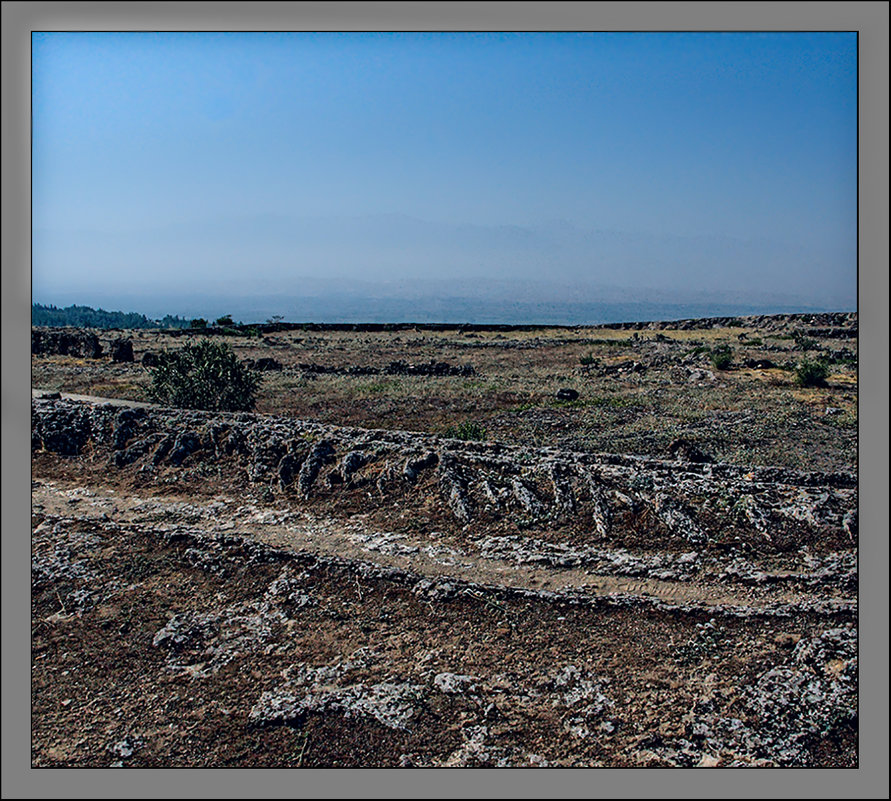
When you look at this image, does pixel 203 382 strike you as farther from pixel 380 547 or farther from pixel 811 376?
pixel 811 376

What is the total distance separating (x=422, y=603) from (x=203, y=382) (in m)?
12.3

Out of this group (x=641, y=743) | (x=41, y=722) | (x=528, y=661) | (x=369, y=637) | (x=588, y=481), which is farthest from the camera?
(x=588, y=481)

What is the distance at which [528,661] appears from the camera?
19.1 feet

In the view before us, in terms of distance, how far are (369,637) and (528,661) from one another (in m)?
1.52

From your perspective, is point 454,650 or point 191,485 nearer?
point 454,650

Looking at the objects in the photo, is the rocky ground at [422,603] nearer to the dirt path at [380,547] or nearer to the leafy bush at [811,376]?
the dirt path at [380,547]

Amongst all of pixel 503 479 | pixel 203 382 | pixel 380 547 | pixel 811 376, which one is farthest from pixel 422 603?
pixel 811 376

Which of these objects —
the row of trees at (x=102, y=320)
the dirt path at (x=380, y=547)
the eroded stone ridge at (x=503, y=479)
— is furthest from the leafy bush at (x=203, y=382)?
the row of trees at (x=102, y=320)

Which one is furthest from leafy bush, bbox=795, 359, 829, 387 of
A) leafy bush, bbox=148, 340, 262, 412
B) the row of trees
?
the row of trees

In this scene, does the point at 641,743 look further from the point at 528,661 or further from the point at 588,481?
the point at 588,481

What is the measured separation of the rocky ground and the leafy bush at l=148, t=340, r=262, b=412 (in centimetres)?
481

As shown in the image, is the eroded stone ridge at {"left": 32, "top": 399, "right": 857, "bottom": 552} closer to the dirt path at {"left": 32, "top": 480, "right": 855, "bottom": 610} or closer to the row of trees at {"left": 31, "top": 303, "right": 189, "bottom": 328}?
the dirt path at {"left": 32, "top": 480, "right": 855, "bottom": 610}

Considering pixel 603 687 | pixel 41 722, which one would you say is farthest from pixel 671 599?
pixel 41 722

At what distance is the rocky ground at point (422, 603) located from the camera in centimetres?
502
